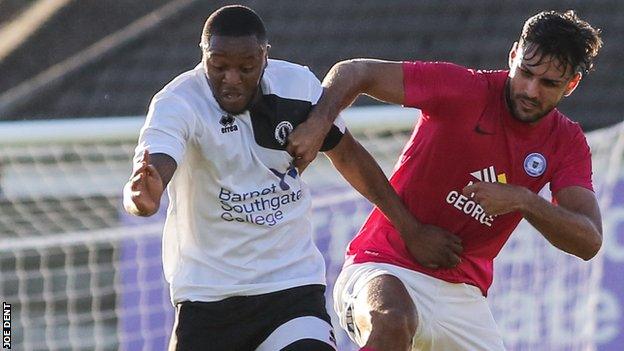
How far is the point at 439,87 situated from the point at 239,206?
96 centimetres

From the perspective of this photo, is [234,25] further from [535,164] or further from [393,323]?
[535,164]

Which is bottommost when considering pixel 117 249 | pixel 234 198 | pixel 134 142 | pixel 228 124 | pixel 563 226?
pixel 117 249

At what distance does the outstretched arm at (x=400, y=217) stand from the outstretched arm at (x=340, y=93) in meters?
0.23

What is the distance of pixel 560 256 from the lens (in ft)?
27.0

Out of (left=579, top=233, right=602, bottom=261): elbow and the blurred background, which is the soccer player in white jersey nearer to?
(left=579, top=233, right=602, bottom=261): elbow

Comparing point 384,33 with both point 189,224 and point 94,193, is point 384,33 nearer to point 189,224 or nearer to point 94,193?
point 94,193

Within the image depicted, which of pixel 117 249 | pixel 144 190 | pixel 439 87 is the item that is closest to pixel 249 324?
pixel 144 190

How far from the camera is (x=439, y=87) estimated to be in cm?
540

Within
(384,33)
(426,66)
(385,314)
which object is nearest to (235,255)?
(385,314)

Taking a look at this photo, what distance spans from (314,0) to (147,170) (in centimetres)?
766

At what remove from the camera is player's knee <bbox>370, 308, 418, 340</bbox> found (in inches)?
200

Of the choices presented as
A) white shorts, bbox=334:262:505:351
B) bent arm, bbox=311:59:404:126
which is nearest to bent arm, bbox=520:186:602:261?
white shorts, bbox=334:262:505:351

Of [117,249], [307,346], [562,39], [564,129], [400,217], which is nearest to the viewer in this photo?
[307,346]

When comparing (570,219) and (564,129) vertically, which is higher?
(564,129)
